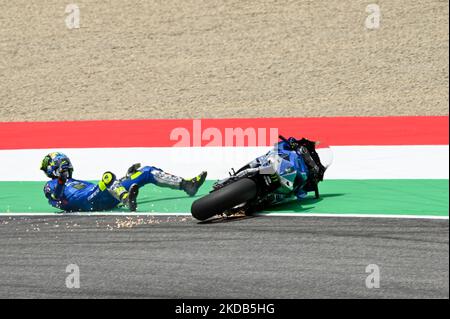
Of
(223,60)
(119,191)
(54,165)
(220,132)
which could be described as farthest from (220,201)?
(223,60)

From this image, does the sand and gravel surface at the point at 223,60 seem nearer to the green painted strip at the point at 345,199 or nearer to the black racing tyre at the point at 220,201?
the green painted strip at the point at 345,199

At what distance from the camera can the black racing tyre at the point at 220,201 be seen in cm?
859

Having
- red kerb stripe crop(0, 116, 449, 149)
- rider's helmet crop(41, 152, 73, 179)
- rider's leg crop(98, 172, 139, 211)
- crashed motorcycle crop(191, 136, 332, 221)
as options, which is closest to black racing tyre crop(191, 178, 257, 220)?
crashed motorcycle crop(191, 136, 332, 221)

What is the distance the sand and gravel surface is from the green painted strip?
770 centimetres

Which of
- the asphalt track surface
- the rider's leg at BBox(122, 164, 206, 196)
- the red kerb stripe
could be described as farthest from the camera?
the red kerb stripe

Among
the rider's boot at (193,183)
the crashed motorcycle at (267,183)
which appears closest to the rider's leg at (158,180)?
the rider's boot at (193,183)

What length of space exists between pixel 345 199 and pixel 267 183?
1.20 meters

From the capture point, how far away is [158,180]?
995 cm

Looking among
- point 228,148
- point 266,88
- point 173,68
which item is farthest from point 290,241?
point 173,68

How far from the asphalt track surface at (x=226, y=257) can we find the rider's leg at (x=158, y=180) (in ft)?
2.13

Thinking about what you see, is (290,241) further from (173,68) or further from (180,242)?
(173,68)

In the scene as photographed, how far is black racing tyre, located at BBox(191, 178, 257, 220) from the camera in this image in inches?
338

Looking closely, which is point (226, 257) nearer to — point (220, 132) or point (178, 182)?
point (178, 182)

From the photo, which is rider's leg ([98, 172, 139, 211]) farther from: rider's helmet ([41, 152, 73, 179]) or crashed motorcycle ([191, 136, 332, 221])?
crashed motorcycle ([191, 136, 332, 221])
